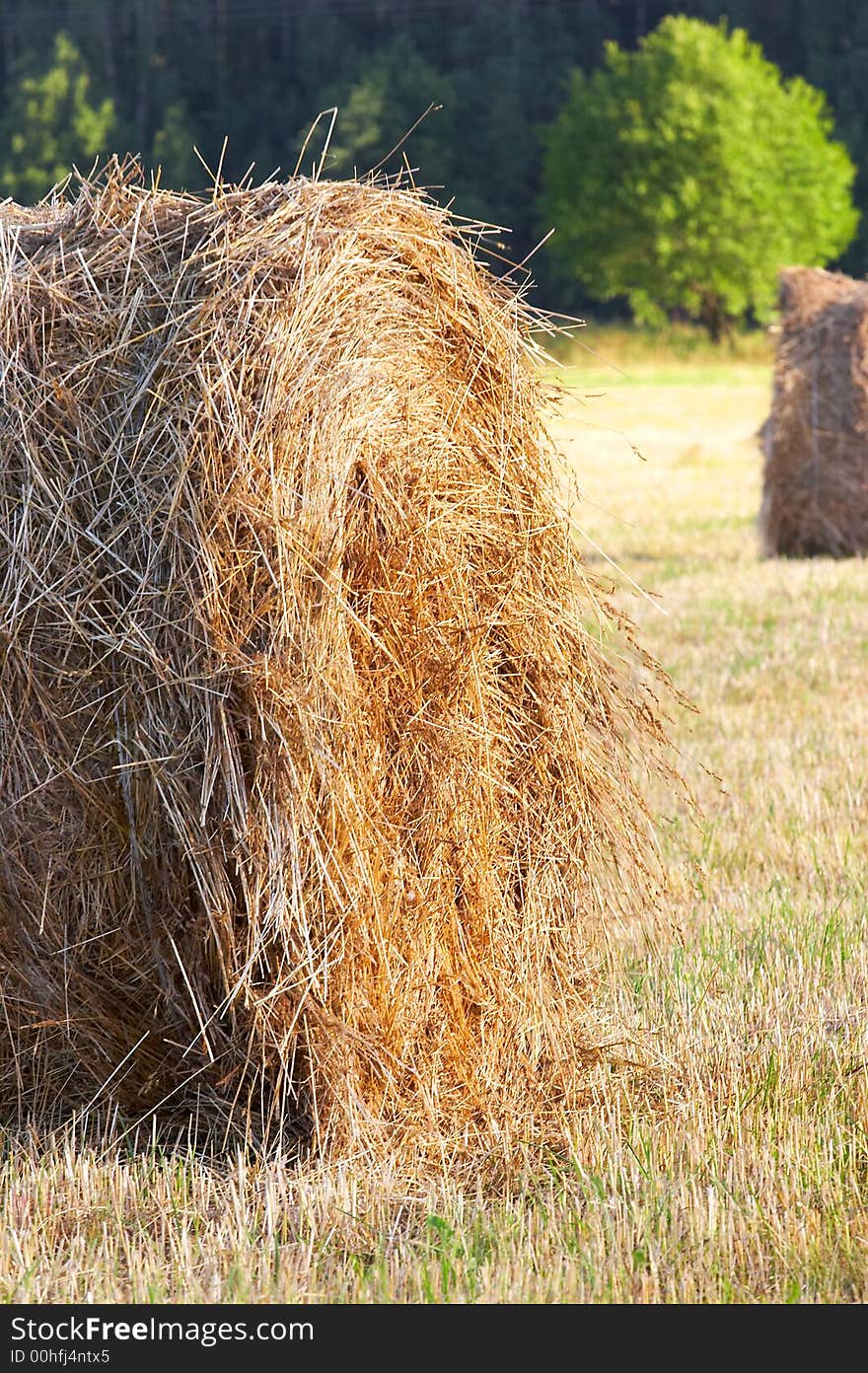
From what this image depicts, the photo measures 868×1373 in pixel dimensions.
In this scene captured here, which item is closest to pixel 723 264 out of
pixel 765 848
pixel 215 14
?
pixel 215 14

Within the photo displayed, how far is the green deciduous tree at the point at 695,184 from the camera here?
179 ft

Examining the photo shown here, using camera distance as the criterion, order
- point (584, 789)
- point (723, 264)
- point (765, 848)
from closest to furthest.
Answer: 1. point (584, 789)
2. point (765, 848)
3. point (723, 264)

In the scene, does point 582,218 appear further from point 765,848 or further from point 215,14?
point 765,848

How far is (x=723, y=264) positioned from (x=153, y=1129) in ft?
176

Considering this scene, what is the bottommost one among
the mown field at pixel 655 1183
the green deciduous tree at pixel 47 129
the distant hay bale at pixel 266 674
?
the mown field at pixel 655 1183

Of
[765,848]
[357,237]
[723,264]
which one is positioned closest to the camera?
[357,237]

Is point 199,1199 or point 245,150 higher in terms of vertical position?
point 245,150

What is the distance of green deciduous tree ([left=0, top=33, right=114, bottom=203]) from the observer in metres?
52.9

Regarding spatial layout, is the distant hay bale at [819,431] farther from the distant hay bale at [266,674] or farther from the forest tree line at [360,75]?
the forest tree line at [360,75]

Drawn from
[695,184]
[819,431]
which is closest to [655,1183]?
[819,431]

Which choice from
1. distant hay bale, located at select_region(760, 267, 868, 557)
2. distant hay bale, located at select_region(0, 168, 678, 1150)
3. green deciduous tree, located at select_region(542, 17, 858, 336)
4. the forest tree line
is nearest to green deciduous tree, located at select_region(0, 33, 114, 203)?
the forest tree line

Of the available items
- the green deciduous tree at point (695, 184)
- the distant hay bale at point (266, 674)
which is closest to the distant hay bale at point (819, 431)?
the distant hay bale at point (266, 674)

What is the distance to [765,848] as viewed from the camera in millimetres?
5699

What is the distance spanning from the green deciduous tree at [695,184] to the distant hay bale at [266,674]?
5166cm
